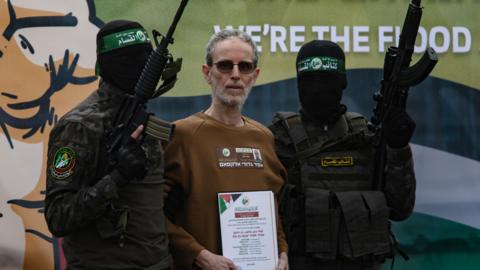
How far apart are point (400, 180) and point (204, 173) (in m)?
0.86

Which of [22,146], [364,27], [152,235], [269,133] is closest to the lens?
[152,235]

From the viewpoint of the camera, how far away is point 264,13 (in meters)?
3.84

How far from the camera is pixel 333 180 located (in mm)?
3260

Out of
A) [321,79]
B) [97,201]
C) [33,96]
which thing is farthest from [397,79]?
[33,96]

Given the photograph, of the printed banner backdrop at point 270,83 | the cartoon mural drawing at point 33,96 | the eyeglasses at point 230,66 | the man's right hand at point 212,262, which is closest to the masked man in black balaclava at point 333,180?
the eyeglasses at point 230,66

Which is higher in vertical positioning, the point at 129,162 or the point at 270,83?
the point at 270,83

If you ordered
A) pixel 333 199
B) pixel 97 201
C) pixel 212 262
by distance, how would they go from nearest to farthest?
pixel 97 201 → pixel 212 262 → pixel 333 199

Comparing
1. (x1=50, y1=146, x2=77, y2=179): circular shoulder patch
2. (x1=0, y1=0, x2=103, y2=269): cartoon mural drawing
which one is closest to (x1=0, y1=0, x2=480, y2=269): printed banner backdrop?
(x1=0, y1=0, x2=103, y2=269): cartoon mural drawing

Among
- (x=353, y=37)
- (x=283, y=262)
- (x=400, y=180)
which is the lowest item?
(x=283, y=262)

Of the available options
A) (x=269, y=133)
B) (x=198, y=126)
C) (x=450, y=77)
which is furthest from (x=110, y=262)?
(x=450, y=77)

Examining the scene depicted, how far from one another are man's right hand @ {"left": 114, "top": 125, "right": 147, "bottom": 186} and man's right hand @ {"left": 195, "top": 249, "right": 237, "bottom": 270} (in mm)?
505

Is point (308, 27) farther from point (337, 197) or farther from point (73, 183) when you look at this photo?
point (73, 183)

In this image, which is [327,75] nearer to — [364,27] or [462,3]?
[364,27]

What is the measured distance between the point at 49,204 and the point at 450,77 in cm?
236
